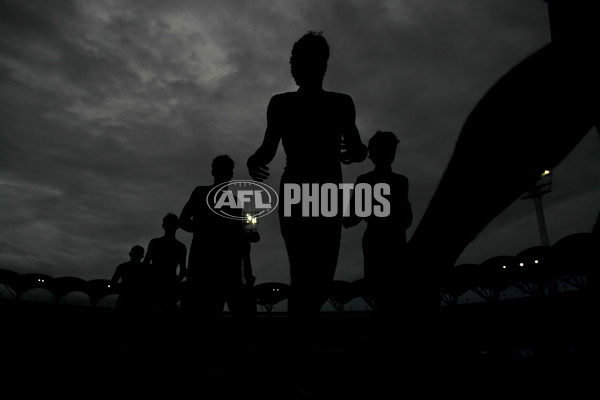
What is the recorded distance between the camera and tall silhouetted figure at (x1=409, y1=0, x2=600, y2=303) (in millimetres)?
723

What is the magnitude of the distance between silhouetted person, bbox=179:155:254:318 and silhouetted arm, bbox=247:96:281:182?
147cm

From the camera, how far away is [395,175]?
333cm

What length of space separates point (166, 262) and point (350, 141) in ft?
14.3

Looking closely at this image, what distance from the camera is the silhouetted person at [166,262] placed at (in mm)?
5355

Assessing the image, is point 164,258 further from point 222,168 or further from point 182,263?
point 222,168

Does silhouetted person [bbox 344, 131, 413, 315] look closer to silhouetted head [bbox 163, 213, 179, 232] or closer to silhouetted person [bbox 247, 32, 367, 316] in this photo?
silhouetted person [bbox 247, 32, 367, 316]

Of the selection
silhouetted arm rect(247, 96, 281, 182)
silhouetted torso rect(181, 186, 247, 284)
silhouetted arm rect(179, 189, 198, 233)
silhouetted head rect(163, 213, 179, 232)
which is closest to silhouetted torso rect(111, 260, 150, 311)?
silhouetted head rect(163, 213, 179, 232)

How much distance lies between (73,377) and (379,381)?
153cm


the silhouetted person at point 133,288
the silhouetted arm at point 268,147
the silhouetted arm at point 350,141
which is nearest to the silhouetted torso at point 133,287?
the silhouetted person at point 133,288

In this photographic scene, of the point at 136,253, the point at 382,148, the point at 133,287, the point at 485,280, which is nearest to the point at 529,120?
the point at 382,148

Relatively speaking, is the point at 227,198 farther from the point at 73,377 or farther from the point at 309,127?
the point at 73,377

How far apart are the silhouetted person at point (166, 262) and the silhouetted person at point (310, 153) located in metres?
3.82

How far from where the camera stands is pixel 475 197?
2.68 ft

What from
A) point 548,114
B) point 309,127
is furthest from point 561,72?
point 309,127
